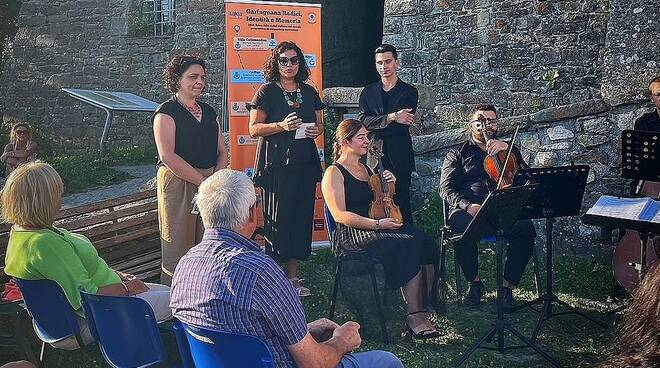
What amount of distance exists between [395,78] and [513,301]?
6.36 ft

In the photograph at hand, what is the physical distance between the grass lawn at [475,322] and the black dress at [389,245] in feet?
1.29

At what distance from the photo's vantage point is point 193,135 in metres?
5.04

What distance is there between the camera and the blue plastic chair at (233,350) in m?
2.63

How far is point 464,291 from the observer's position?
5.68 metres

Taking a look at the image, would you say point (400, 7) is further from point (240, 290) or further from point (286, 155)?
point (240, 290)

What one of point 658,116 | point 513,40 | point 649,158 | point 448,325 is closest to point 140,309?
point 448,325

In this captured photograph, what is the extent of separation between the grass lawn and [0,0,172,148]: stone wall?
306 inches

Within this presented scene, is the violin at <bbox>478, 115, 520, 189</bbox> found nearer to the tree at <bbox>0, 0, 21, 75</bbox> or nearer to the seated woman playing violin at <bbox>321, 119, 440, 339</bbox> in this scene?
the seated woman playing violin at <bbox>321, 119, 440, 339</bbox>

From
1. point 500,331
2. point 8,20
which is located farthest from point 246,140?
Result: point 8,20

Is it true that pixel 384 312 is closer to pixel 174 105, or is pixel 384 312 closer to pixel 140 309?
pixel 174 105

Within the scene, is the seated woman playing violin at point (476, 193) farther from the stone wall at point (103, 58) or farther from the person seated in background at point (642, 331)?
the stone wall at point (103, 58)

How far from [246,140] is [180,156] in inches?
52.7

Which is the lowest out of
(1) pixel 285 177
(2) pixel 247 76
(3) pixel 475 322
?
(3) pixel 475 322

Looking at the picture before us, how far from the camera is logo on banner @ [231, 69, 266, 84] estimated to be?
6219mm
